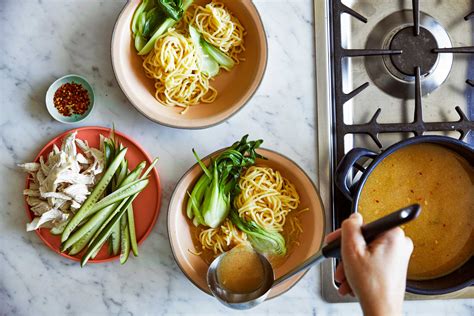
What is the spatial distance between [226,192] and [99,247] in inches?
18.3

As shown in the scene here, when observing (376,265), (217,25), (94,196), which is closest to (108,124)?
(94,196)

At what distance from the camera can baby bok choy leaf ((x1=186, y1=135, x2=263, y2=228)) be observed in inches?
65.8

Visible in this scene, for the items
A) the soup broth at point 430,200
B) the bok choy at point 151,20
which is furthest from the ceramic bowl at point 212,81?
the soup broth at point 430,200

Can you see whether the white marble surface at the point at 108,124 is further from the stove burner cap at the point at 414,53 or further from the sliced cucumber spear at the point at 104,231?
the stove burner cap at the point at 414,53

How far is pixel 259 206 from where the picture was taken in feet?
5.57

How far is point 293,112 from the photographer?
182 cm

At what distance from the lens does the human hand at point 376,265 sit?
110 centimetres

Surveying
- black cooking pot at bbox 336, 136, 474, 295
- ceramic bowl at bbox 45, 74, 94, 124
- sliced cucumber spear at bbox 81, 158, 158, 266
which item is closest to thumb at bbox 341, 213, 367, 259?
black cooking pot at bbox 336, 136, 474, 295

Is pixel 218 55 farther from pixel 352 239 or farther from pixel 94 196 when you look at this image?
pixel 352 239

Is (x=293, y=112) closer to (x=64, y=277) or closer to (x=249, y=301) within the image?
(x=249, y=301)

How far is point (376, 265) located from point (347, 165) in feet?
1.75

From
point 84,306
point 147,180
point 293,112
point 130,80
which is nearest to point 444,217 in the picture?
point 293,112

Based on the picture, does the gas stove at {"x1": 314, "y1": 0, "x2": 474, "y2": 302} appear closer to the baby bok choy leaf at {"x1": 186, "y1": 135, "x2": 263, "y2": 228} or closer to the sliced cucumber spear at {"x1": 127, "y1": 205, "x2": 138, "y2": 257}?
the baby bok choy leaf at {"x1": 186, "y1": 135, "x2": 263, "y2": 228}

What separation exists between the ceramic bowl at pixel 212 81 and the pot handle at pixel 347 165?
0.37 meters
